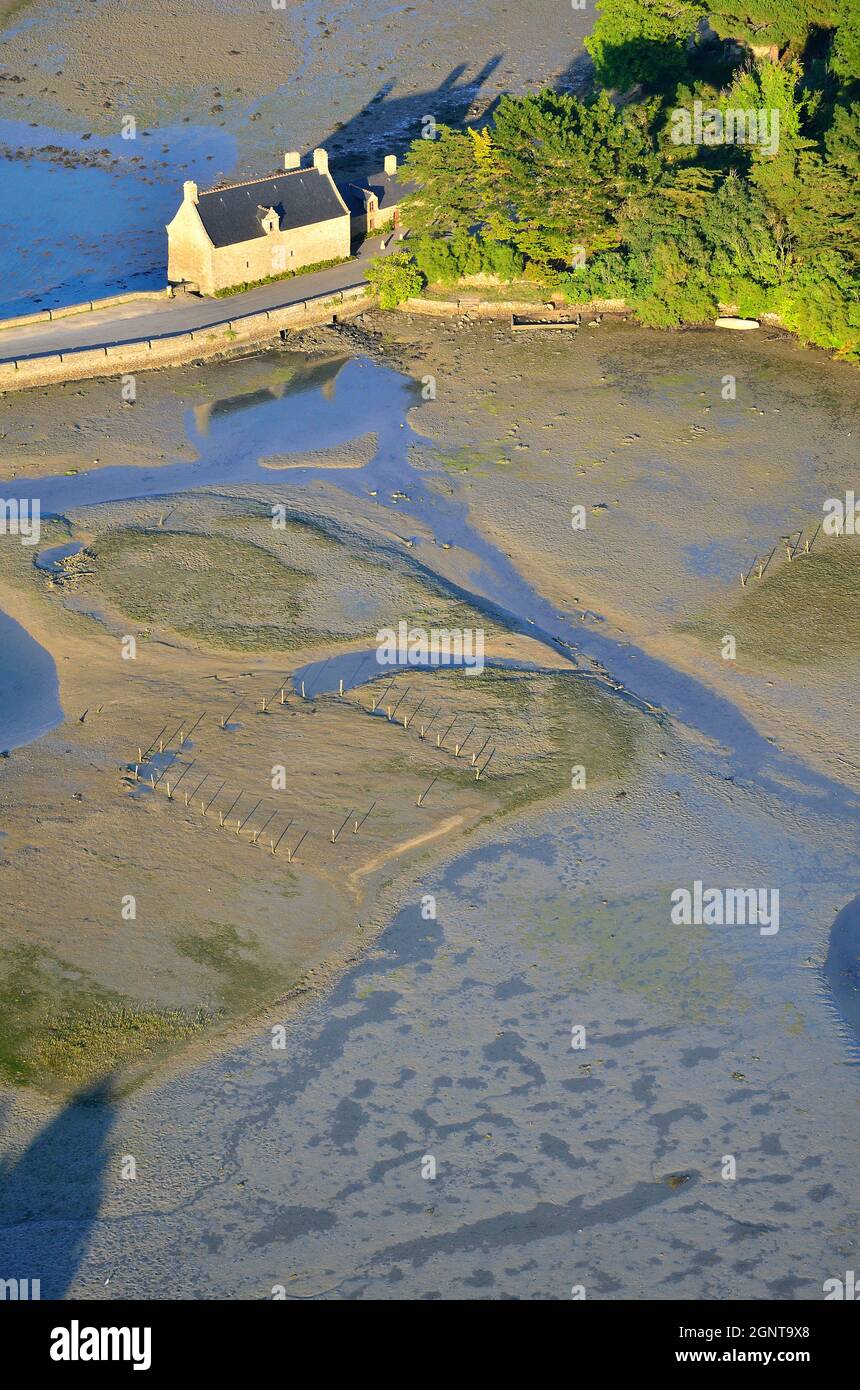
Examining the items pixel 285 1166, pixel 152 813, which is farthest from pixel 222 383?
pixel 285 1166

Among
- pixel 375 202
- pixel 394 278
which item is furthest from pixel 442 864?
pixel 375 202

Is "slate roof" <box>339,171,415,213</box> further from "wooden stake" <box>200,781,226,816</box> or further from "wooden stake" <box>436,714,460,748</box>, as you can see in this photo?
"wooden stake" <box>200,781,226,816</box>

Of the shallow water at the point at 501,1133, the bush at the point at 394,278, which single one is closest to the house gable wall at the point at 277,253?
the bush at the point at 394,278

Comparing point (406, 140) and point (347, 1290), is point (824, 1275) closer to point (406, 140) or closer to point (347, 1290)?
point (347, 1290)

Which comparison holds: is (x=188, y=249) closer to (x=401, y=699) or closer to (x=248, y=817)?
(x=401, y=699)

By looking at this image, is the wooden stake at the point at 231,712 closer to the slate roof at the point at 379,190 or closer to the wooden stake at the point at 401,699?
the wooden stake at the point at 401,699

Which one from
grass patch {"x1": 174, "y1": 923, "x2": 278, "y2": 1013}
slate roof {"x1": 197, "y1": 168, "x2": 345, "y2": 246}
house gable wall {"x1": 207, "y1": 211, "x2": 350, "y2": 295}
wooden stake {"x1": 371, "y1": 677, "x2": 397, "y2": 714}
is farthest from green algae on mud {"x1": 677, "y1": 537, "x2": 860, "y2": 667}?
slate roof {"x1": 197, "y1": 168, "x2": 345, "y2": 246}
